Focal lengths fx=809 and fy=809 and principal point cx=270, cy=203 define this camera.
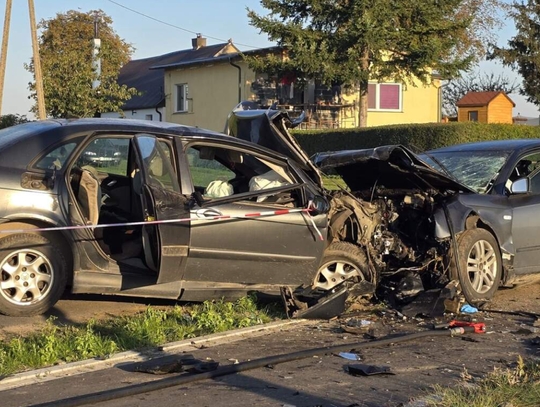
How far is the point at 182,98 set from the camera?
135 ft

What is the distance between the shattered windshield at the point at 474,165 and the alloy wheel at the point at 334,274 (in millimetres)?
1620

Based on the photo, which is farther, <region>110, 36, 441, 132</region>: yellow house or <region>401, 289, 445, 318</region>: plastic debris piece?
<region>110, 36, 441, 132</region>: yellow house

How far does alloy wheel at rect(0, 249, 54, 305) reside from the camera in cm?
685

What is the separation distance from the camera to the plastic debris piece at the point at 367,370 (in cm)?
547

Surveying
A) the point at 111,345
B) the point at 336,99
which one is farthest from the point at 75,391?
the point at 336,99

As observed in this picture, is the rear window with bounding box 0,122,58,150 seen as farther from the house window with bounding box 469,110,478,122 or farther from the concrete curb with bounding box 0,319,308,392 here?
the house window with bounding box 469,110,478,122

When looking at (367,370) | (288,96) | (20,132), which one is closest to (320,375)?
(367,370)

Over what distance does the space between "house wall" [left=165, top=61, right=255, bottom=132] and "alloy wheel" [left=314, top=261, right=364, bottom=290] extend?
2815 cm

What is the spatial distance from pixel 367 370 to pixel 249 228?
2.18 meters

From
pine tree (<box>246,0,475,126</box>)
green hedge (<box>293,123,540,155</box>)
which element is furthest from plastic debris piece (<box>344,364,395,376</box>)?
pine tree (<box>246,0,475,126</box>)

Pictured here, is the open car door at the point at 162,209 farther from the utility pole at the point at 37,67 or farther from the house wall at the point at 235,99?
the house wall at the point at 235,99

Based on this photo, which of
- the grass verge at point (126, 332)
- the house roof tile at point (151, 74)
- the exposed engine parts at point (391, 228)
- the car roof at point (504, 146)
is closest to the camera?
the grass verge at point (126, 332)

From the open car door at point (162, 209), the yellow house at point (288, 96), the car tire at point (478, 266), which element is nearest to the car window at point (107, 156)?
the open car door at point (162, 209)

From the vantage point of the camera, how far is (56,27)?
6084 centimetres
